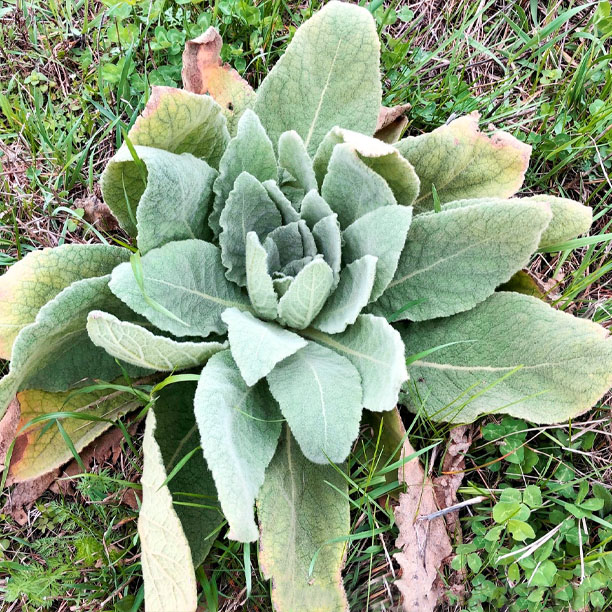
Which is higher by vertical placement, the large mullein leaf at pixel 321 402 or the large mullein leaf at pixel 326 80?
the large mullein leaf at pixel 326 80

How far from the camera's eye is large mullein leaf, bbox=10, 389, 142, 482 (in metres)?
1.62

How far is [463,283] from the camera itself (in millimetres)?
1604

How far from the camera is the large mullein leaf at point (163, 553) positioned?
129cm

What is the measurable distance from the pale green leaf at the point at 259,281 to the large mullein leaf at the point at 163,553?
1.41 ft

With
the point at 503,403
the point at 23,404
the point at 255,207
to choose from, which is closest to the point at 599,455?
the point at 503,403

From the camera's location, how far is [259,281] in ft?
4.89

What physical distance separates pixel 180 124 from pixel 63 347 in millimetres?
617

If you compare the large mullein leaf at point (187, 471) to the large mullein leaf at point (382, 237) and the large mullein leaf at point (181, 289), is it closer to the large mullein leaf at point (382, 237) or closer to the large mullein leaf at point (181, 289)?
the large mullein leaf at point (181, 289)

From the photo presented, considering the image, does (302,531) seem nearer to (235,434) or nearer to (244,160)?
(235,434)

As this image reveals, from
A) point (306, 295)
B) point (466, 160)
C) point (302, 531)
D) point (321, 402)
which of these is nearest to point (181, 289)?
point (306, 295)

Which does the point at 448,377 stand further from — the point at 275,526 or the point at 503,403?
the point at 275,526

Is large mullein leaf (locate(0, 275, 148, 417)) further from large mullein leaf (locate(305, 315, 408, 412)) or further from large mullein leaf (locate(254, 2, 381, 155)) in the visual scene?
large mullein leaf (locate(254, 2, 381, 155))

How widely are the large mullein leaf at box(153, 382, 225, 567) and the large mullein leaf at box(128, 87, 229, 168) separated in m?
0.62

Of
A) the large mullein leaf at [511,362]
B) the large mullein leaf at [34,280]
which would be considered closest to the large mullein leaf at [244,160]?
the large mullein leaf at [34,280]
